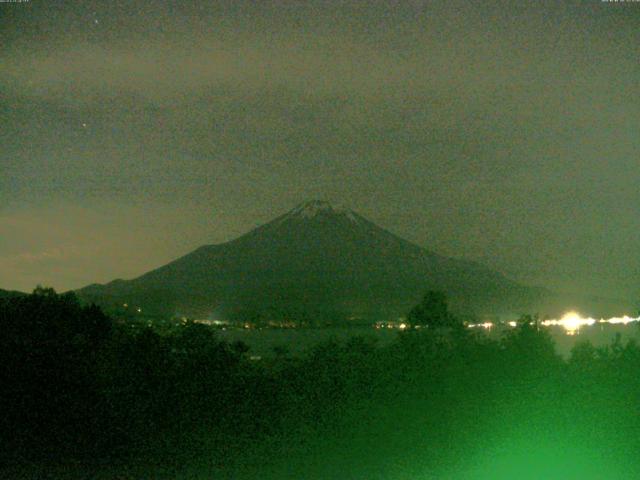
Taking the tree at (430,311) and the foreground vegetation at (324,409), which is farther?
the tree at (430,311)

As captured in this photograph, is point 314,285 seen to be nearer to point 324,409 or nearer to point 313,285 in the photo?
point 313,285

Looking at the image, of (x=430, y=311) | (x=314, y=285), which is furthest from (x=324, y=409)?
(x=314, y=285)

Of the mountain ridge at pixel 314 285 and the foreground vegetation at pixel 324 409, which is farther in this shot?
the mountain ridge at pixel 314 285

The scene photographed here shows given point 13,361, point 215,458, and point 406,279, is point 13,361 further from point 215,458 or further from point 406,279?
point 406,279

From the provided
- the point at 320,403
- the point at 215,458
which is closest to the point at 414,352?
the point at 320,403

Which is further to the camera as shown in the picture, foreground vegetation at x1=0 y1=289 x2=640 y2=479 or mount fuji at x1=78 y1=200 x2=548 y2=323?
mount fuji at x1=78 y1=200 x2=548 y2=323

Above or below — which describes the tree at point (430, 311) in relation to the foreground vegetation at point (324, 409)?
above

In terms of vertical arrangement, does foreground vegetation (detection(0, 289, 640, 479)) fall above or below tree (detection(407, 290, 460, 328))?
below

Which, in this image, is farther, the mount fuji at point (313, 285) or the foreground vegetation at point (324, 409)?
the mount fuji at point (313, 285)
